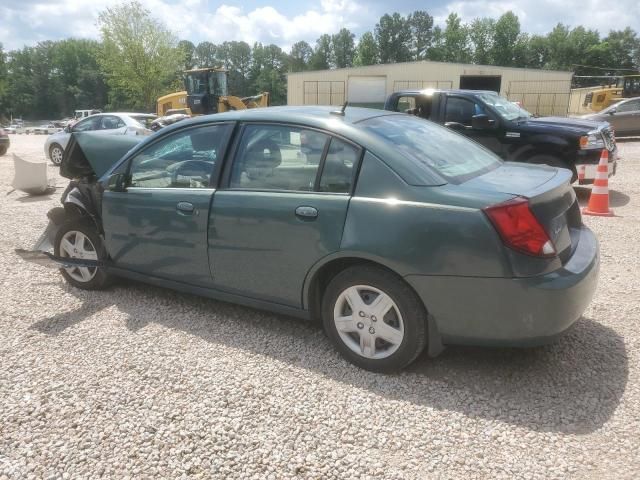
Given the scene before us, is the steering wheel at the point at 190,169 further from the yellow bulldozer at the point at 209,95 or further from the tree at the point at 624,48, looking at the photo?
the tree at the point at 624,48

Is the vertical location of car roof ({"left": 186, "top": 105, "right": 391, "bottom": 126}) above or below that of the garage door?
below

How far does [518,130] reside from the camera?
25.9ft

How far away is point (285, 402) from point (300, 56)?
462 ft

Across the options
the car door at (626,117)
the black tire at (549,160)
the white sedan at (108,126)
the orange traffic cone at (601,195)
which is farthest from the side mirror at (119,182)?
the car door at (626,117)

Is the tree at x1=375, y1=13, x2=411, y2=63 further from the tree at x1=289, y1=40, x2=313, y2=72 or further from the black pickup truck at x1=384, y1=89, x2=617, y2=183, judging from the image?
the black pickup truck at x1=384, y1=89, x2=617, y2=183

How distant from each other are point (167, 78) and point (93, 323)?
4940 centimetres

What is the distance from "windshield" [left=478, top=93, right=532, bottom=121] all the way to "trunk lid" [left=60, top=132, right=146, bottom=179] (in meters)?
6.09

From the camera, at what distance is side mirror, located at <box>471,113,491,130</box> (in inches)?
321

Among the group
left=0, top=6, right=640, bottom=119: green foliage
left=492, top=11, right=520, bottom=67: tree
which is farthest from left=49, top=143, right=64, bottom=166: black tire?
left=492, top=11, right=520, bottom=67: tree

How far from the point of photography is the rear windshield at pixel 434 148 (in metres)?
2.99

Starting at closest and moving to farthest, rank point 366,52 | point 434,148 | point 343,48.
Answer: point 434,148 → point 366,52 → point 343,48

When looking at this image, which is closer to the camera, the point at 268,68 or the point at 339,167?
the point at 339,167

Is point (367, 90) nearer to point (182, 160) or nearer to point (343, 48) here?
point (182, 160)

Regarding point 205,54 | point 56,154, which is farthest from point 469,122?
point 205,54
